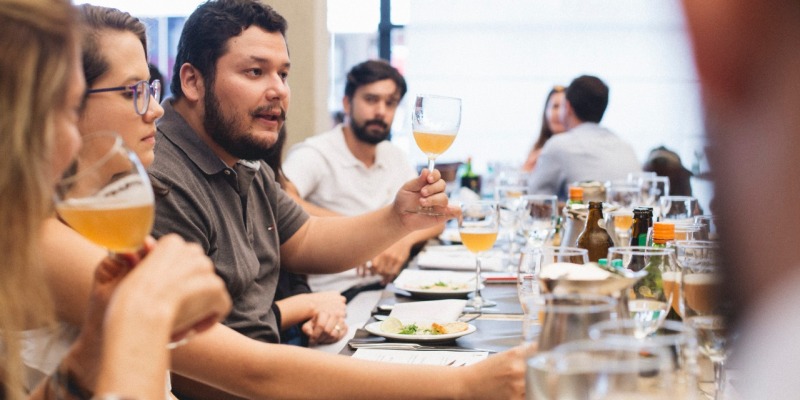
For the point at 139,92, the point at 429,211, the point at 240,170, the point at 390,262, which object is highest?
the point at 139,92

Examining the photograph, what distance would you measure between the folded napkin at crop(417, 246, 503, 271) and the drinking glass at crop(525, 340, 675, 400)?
2217mm

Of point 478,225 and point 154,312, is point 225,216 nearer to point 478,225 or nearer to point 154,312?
point 478,225

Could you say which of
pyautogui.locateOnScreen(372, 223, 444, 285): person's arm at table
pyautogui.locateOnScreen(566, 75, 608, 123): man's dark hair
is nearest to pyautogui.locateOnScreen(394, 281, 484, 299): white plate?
pyautogui.locateOnScreen(372, 223, 444, 285): person's arm at table

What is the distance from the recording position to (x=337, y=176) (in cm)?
420

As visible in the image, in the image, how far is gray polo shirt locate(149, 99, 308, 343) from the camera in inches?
79.0

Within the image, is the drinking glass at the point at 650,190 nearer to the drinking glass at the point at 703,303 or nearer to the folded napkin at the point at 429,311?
the folded napkin at the point at 429,311

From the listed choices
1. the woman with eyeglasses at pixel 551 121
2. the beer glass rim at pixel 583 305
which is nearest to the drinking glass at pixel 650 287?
the beer glass rim at pixel 583 305

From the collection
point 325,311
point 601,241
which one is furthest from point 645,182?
point 325,311

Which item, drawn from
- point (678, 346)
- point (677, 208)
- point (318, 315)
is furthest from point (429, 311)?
point (678, 346)

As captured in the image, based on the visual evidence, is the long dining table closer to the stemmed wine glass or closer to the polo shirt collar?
the polo shirt collar

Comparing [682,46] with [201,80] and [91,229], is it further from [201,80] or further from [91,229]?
[201,80]

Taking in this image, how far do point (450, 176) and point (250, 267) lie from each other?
373cm

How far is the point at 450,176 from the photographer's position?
5871 mm

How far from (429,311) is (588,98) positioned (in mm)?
3161
